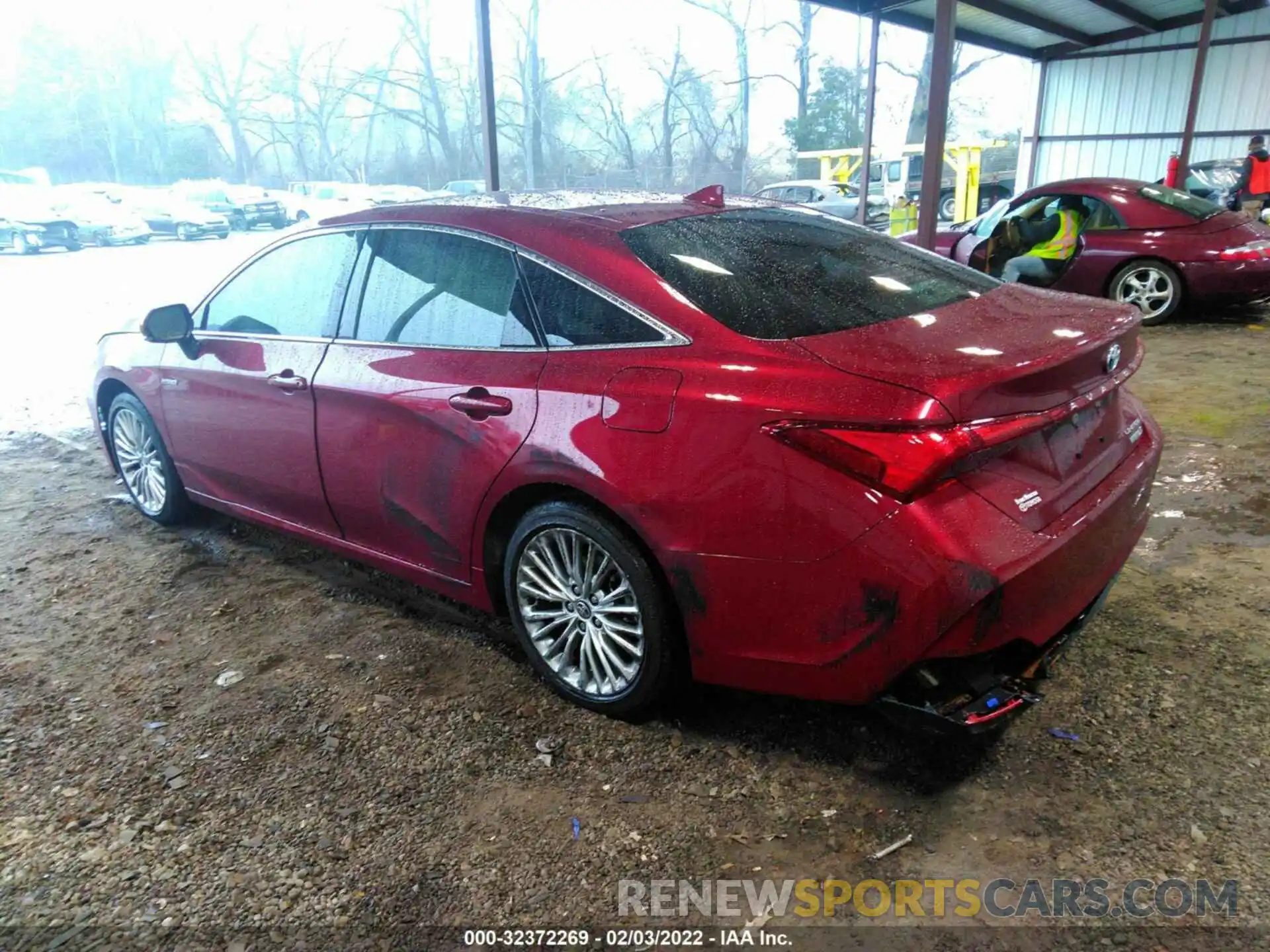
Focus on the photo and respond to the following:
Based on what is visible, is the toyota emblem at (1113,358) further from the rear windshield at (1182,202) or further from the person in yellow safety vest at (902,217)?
the person in yellow safety vest at (902,217)

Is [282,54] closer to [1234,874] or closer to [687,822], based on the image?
[687,822]

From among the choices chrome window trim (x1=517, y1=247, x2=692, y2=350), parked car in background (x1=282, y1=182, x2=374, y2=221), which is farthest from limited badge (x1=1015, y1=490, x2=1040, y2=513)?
parked car in background (x1=282, y1=182, x2=374, y2=221)

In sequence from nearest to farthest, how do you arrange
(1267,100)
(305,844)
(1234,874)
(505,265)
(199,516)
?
(1234,874)
(305,844)
(505,265)
(199,516)
(1267,100)

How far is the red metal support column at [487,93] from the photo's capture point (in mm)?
6910

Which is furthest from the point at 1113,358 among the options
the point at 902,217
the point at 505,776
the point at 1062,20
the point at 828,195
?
the point at 1062,20

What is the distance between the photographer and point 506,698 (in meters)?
2.69

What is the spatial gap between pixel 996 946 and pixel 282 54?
11.9 m

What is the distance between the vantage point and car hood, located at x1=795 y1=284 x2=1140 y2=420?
6.22ft

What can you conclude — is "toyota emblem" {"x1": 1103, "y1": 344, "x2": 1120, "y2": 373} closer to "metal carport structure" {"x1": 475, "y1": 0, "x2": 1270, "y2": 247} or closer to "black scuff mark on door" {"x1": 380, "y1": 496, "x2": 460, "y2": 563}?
"black scuff mark on door" {"x1": 380, "y1": 496, "x2": 460, "y2": 563}

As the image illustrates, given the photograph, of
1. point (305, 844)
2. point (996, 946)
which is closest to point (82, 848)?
point (305, 844)

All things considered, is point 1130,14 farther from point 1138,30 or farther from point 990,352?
point 990,352

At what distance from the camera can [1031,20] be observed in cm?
1474

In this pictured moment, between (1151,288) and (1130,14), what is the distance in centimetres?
1130

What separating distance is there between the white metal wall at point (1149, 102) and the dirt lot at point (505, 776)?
728 inches
